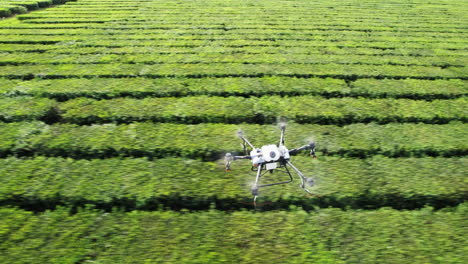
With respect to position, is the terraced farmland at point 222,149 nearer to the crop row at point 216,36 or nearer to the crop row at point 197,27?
the crop row at point 216,36

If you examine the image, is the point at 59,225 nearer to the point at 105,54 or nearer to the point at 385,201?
the point at 385,201

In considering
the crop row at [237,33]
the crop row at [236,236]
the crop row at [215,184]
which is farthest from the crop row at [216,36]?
the crop row at [236,236]

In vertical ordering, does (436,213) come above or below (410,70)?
below

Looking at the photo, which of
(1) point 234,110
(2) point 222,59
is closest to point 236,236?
(1) point 234,110

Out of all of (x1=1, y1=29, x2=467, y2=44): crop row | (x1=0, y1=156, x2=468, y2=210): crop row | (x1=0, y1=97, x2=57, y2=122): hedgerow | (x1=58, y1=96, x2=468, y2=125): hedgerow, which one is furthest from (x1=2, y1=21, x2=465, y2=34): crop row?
(x1=0, y1=156, x2=468, y2=210): crop row

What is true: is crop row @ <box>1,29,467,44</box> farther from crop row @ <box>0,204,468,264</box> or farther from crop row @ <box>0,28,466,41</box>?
crop row @ <box>0,204,468,264</box>

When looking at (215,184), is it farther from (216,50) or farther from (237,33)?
(237,33)

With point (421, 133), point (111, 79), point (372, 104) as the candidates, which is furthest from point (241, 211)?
point (111, 79)
